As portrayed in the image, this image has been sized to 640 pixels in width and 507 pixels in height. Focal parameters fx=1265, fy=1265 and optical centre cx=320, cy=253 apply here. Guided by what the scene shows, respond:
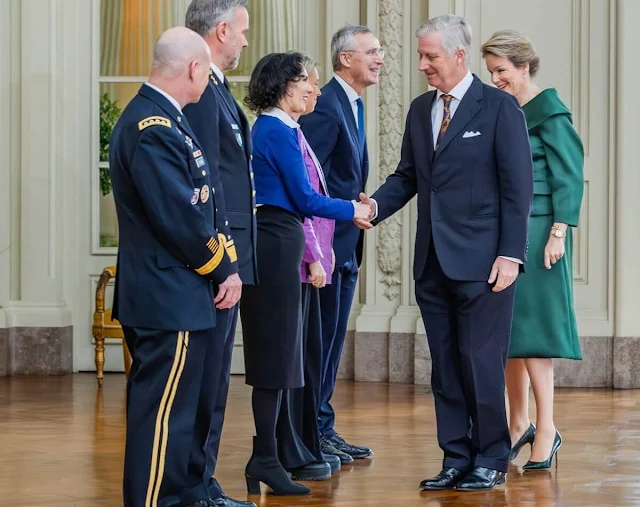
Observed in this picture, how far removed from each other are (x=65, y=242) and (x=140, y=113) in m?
4.59

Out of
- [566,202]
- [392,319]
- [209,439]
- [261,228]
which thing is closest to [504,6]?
[392,319]

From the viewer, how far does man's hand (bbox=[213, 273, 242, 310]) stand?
11.2ft

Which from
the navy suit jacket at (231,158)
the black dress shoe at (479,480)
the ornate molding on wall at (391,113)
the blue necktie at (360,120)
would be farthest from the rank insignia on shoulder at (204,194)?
the ornate molding on wall at (391,113)

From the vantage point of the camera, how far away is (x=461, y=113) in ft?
13.6

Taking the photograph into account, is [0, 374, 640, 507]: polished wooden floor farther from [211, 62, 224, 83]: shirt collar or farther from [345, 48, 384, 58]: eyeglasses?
[345, 48, 384, 58]: eyeglasses

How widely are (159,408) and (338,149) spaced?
185 centimetres

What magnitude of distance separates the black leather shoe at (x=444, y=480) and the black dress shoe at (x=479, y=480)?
33 mm

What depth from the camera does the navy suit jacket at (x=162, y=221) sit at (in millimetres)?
3203

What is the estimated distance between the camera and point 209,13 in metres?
3.64

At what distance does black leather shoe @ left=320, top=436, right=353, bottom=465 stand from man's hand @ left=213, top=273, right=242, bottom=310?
1.34 m

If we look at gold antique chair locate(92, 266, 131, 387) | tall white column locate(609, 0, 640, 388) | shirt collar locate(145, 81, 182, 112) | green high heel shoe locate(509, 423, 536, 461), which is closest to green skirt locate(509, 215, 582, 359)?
green high heel shoe locate(509, 423, 536, 461)

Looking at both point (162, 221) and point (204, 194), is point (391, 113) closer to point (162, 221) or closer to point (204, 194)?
point (204, 194)

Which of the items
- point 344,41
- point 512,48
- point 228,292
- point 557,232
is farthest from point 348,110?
point 228,292

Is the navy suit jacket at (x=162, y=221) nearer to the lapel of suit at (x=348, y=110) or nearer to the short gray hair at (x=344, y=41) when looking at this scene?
the lapel of suit at (x=348, y=110)
